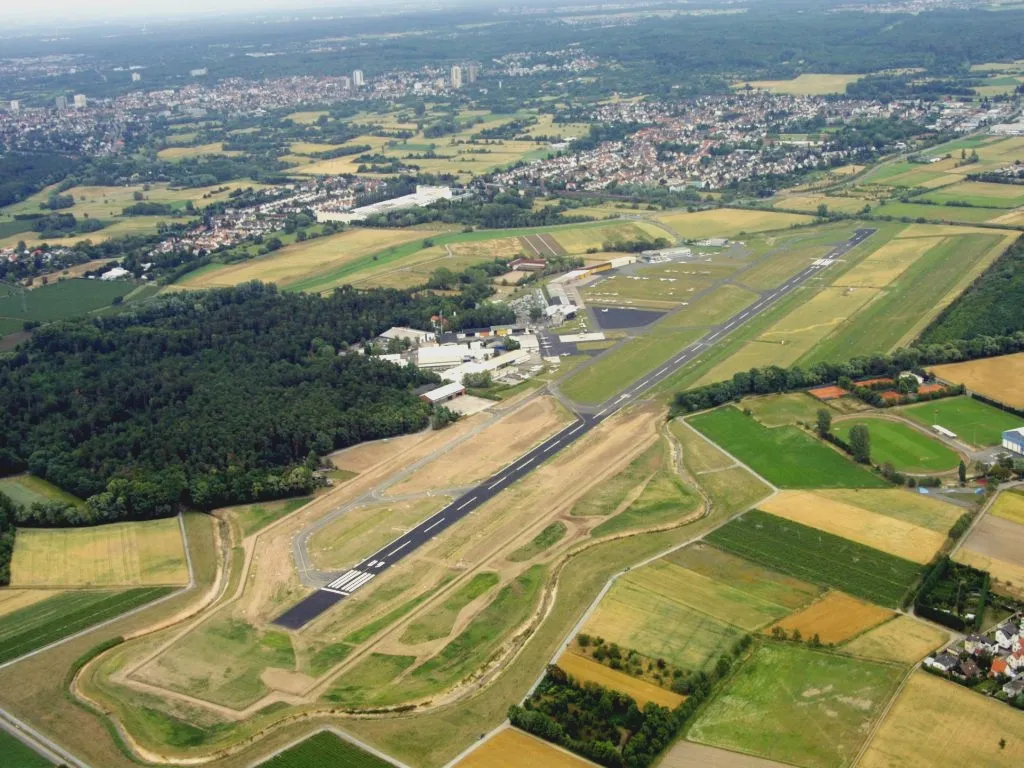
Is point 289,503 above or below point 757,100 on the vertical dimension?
below

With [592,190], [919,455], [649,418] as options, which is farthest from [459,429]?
[592,190]

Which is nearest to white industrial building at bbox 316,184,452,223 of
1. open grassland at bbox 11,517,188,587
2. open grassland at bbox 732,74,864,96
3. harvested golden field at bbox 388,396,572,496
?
harvested golden field at bbox 388,396,572,496

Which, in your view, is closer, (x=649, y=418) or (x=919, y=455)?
(x=919, y=455)

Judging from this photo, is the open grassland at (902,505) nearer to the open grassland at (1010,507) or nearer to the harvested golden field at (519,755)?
the open grassland at (1010,507)

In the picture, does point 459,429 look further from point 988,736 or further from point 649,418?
point 988,736

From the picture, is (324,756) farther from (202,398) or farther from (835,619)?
(202,398)

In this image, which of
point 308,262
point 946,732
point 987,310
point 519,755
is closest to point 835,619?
point 946,732

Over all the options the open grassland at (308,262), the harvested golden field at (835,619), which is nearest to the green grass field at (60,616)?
the harvested golden field at (835,619)
